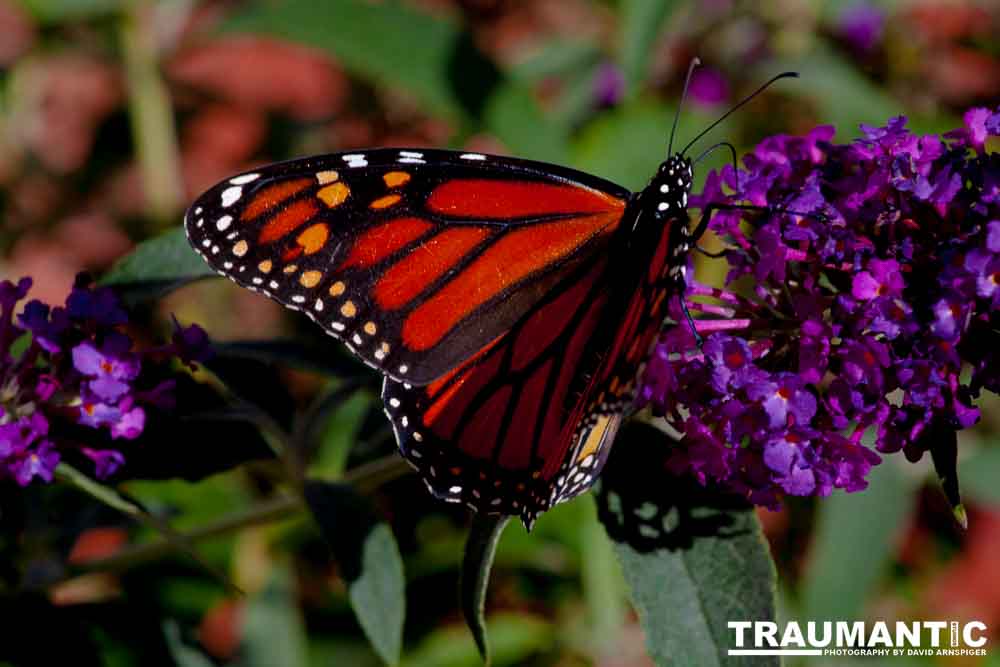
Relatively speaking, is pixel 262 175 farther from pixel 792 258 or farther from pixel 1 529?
pixel 1 529

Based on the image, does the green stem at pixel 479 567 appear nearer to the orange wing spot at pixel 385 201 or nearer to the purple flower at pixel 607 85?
the orange wing spot at pixel 385 201

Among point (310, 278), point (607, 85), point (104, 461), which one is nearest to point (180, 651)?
point (104, 461)

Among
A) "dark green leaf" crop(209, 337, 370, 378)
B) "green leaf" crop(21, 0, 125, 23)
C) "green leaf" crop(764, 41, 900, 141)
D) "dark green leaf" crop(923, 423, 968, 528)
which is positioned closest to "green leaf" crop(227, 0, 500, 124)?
"green leaf" crop(21, 0, 125, 23)

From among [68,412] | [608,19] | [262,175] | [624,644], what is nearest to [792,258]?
[262,175]

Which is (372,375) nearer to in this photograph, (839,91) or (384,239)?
(384,239)

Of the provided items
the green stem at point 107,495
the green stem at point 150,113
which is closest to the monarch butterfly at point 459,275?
the green stem at point 107,495

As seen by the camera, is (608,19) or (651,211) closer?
(651,211)
